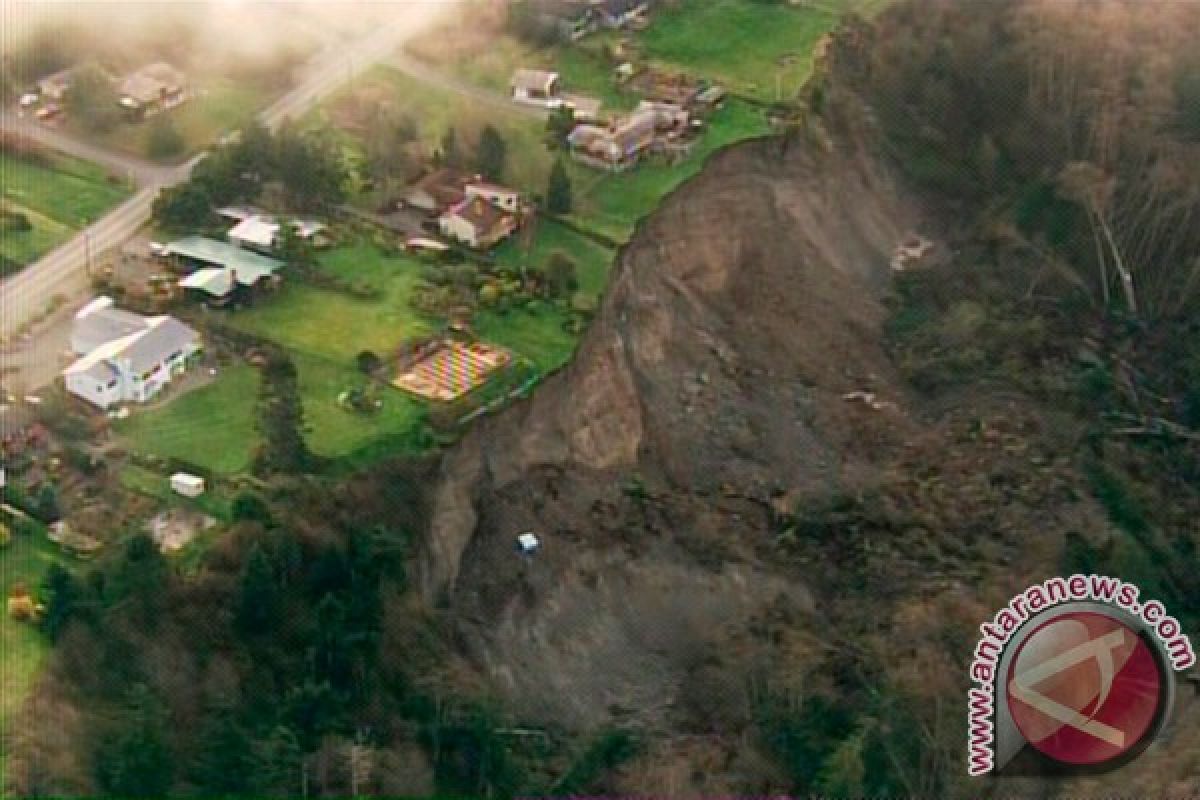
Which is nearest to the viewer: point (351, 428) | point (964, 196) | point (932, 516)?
point (351, 428)

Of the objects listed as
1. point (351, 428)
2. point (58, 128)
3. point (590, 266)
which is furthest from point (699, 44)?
point (351, 428)

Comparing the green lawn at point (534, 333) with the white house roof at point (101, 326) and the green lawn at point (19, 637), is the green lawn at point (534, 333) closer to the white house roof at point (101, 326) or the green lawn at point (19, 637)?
the white house roof at point (101, 326)

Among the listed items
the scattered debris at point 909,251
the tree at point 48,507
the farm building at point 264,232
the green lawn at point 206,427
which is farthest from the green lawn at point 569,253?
the tree at point 48,507

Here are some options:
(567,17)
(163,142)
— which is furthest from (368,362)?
(567,17)

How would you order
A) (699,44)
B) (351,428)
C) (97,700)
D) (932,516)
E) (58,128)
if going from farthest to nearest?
(699,44) → (58,128) → (932,516) → (351,428) → (97,700)

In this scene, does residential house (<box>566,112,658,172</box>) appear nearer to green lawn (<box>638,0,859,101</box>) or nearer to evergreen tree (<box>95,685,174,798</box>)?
green lawn (<box>638,0,859,101</box>)

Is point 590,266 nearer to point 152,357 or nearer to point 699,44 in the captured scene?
point 152,357
